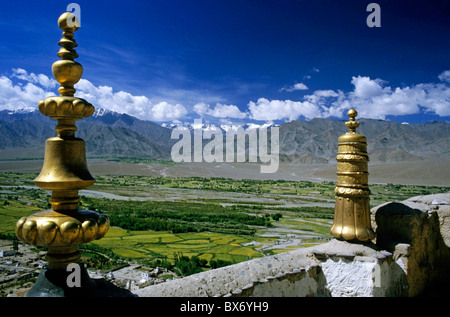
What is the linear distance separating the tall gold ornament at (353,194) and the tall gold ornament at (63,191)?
8.81 ft

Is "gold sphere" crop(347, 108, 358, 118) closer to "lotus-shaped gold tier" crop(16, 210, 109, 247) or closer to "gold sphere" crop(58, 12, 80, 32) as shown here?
"gold sphere" crop(58, 12, 80, 32)

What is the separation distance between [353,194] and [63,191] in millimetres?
2929

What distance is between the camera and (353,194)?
3705 millimetres

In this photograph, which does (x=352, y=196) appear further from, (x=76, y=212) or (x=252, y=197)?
(x=252, y=197)

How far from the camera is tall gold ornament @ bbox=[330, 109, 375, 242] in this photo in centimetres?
369

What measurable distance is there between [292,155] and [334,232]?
147 meters

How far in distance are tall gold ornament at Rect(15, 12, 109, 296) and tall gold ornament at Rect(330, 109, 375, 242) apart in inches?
106

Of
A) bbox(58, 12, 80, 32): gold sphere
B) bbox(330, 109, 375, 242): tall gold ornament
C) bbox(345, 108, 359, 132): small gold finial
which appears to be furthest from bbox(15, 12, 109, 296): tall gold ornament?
bbox(345, 108, 359, 132): small gold finial

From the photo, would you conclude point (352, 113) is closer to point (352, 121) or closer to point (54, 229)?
Result: point (352, 121)

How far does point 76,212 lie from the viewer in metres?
2.01

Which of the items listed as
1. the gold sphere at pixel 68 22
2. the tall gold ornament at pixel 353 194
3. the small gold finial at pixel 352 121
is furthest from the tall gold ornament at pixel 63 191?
the small gold finial at pixel 352 121

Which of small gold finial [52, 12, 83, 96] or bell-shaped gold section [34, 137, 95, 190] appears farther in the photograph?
small gold finial [52, 12, 83, 96]

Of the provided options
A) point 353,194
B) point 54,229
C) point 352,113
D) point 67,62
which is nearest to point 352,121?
point 352,113
